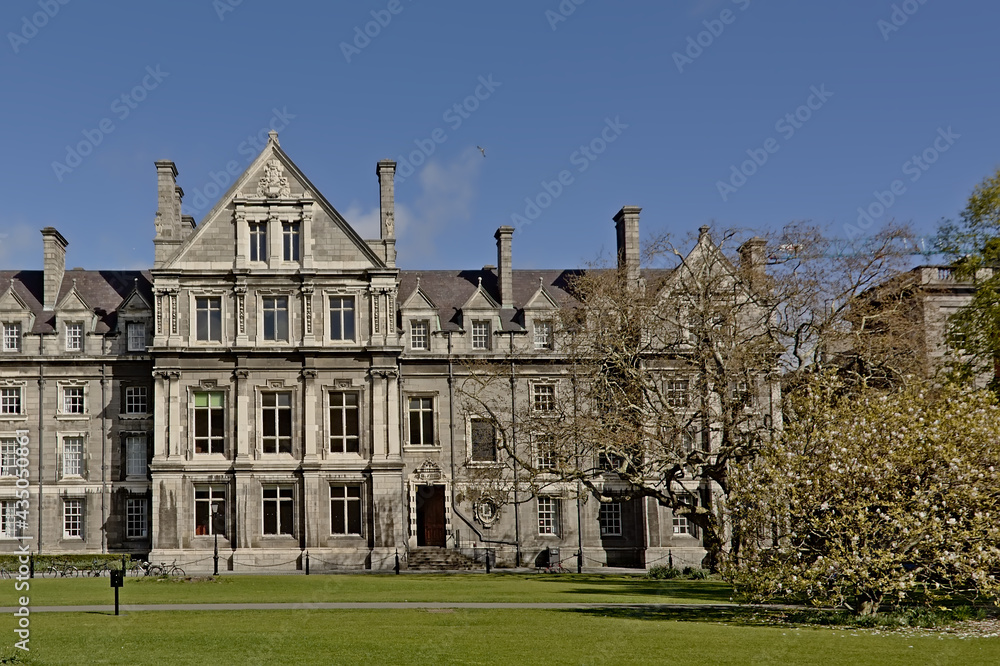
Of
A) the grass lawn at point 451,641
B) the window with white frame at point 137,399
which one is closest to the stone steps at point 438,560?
the window with white frame at point 137,399

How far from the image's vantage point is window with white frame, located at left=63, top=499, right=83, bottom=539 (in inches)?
1912

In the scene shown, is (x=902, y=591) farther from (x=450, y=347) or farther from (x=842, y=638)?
(x=450, y=347)

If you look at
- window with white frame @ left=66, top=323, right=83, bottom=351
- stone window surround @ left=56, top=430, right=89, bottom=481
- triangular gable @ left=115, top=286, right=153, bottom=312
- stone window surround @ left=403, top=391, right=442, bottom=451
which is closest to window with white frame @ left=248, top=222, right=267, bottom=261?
triangular gable @ left=115, top=286, right=153, bottom=312

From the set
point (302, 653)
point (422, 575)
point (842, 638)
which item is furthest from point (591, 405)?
point (302, 653)

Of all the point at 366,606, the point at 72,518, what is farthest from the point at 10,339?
the point at 366,606

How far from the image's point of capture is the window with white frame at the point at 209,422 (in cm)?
4756

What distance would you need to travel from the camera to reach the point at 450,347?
5088cm

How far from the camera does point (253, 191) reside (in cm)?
4900

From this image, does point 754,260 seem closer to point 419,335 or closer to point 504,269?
point 504,269

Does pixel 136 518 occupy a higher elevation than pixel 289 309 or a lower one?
lower

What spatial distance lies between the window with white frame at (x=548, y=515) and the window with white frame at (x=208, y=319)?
17.3 m

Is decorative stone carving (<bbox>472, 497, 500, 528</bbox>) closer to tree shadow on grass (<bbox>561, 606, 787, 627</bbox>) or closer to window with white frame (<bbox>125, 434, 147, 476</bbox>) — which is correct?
window with white frame (<bbox>125, 434, 147, 476</bbox>)

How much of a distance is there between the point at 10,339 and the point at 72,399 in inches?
163

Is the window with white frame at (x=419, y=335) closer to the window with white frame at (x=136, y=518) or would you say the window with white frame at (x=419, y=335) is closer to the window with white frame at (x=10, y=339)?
the window with white frame at (x=136, y=518)
